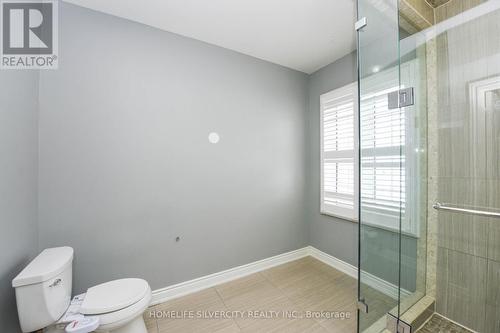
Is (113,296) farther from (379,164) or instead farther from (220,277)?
(379,164)

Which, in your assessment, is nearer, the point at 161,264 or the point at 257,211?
the point at 161,264

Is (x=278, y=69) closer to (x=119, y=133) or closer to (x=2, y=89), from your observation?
(x=119, y=133)

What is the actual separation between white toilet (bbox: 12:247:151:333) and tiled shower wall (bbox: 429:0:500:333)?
2.30 meters

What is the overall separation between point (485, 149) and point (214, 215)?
222cm

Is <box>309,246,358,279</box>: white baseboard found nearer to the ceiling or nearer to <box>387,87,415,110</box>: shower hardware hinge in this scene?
<box>387,87,415,110</box>: shower hardware hinge

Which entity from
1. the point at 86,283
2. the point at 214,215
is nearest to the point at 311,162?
the point at 214,215

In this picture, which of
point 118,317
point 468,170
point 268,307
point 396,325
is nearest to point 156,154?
point 118,317

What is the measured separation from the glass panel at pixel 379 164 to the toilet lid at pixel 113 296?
1.57 m

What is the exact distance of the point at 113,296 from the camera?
131 centimetres

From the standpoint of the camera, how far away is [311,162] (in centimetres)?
273

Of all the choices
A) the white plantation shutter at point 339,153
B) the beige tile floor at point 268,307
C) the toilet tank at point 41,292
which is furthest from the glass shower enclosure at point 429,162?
the toilet tank at point 41,292

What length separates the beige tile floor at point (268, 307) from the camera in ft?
5.12

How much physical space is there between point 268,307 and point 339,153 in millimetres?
1775


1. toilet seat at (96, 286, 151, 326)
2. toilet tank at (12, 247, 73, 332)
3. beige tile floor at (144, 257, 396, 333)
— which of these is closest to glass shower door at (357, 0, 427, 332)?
beige tile floor at (144, 257, 396, 333)
